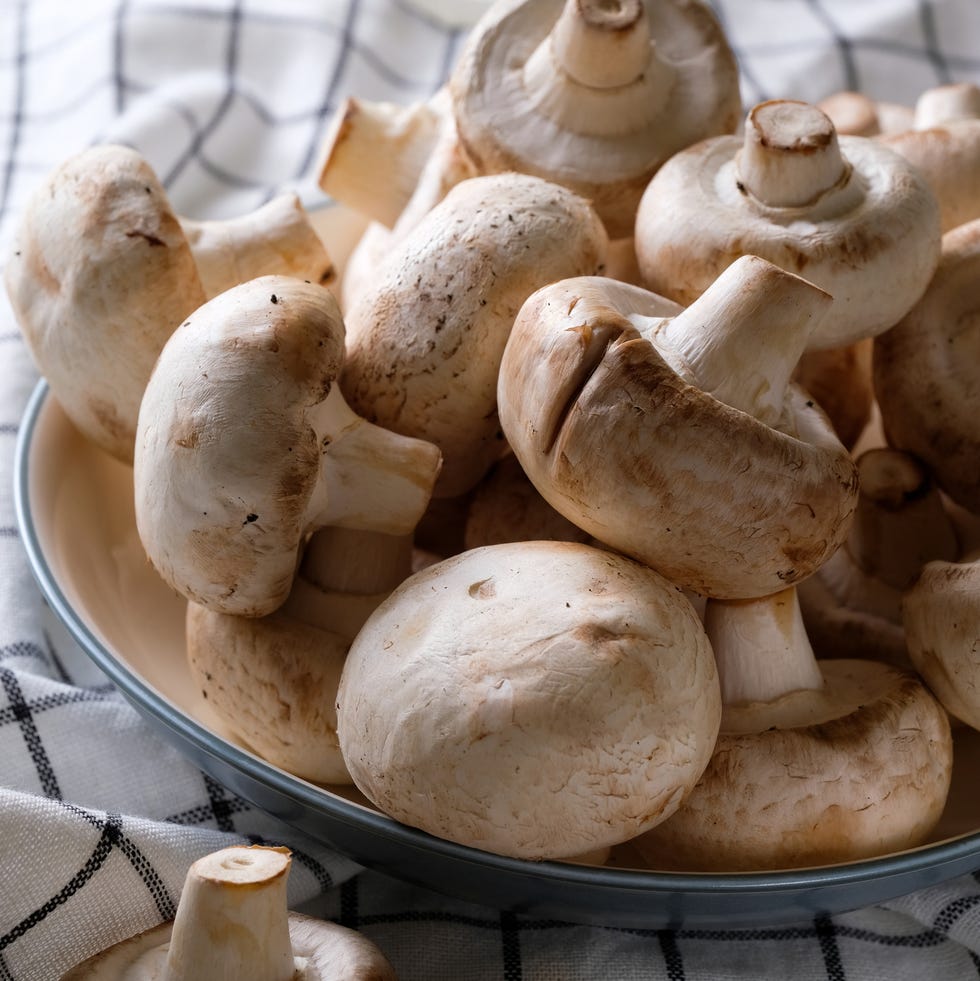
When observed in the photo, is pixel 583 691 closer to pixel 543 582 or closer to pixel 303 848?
pixel 543 582

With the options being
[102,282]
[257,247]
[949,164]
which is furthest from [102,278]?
[949,164]

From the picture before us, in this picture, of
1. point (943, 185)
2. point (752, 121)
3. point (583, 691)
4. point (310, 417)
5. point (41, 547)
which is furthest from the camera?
point (943, 185)

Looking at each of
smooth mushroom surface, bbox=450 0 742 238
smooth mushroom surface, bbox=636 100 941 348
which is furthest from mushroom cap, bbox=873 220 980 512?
smooth mushroom surface, bbox=450 0 742 238

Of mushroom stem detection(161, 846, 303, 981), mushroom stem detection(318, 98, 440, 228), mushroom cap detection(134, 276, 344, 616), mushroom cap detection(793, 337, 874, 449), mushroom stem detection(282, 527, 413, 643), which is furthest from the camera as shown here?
mushroom stem detection(318, 98, 440, 228)

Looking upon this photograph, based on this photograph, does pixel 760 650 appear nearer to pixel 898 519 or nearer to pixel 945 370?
pixel 898 519

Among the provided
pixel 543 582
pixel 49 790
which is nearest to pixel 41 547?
pixel 49 790

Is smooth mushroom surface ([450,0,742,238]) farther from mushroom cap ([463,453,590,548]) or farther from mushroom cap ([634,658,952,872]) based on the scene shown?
mushroom cap ([634,658,952,872])
